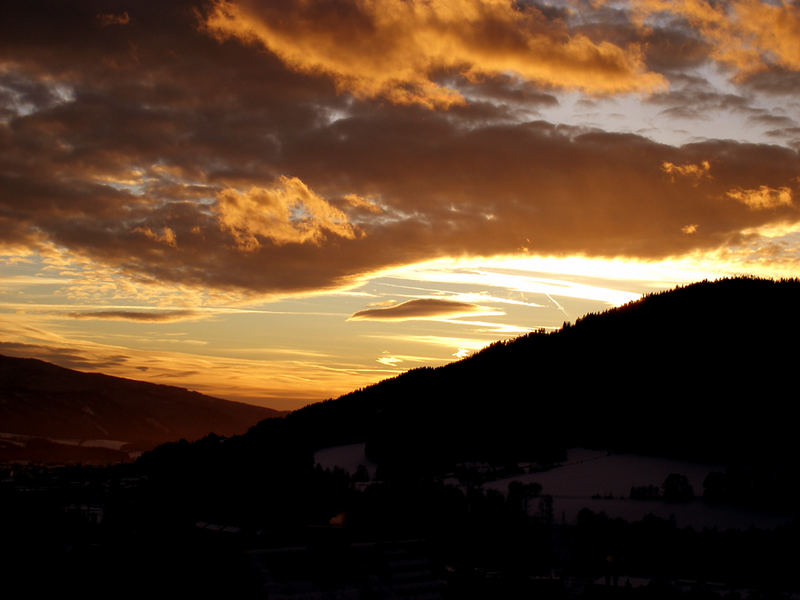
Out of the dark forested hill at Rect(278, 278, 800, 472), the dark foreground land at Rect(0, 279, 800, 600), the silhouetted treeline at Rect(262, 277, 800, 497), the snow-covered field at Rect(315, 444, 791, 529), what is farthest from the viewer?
the dark forested hill at Rect(278, 278, 800, 472)

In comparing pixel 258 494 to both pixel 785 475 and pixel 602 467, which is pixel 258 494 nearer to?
pixel 602 467

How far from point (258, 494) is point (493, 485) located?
131 ft

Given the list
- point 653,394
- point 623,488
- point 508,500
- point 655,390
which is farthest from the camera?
point 655,390

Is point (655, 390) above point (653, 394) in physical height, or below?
above

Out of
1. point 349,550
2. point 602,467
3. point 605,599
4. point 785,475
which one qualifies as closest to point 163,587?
point 349,550

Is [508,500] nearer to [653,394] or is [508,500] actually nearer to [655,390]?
[653,394]

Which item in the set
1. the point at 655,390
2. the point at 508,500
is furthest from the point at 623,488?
the point at 655,390

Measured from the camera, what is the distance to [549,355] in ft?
647

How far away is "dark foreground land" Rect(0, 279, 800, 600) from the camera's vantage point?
5919cm

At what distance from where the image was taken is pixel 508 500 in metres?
111

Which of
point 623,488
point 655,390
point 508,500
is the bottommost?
point 508,500

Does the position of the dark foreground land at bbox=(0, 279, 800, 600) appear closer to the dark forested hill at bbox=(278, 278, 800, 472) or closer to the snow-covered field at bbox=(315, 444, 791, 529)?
the dark forested hill at bbox=(278, 278, 800, 472)

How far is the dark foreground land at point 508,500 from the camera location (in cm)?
5919

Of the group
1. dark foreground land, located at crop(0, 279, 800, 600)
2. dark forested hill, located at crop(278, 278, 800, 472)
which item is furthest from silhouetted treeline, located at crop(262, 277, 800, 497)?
dark foreground land, located at crop(0, 279, 800, 600)
